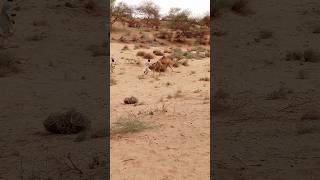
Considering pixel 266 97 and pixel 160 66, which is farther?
pixel 160 66

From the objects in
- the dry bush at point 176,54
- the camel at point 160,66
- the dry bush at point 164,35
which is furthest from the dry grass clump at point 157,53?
the dry bush at point 164,35

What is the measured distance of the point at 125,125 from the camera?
9.28 meters

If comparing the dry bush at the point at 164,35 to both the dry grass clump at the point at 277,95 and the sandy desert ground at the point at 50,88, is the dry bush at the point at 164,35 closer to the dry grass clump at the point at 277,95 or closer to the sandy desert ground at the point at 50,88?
the sandy desert ground at the point at 50,88

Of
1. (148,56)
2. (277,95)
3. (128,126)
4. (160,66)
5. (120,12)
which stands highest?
(120,12)

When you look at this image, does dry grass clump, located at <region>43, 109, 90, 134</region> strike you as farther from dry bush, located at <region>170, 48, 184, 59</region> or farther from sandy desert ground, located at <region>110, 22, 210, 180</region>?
dry bush, located at <region>170, 48, 184, 59</region>

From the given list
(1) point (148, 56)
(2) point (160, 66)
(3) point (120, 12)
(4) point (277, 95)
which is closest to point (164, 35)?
(3) point (120, 12)

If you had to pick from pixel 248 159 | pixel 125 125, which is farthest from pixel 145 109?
pixel 248 159

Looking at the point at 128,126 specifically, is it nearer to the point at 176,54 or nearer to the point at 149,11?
the point at 176,54

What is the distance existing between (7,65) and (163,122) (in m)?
7.20

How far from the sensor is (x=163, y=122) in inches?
375

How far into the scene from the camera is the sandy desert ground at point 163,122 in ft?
23.8

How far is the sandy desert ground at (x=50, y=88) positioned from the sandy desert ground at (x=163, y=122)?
1.11ft

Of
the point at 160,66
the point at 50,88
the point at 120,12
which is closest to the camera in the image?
the point at 50,88

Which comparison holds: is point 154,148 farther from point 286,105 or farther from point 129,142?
point 286,105
